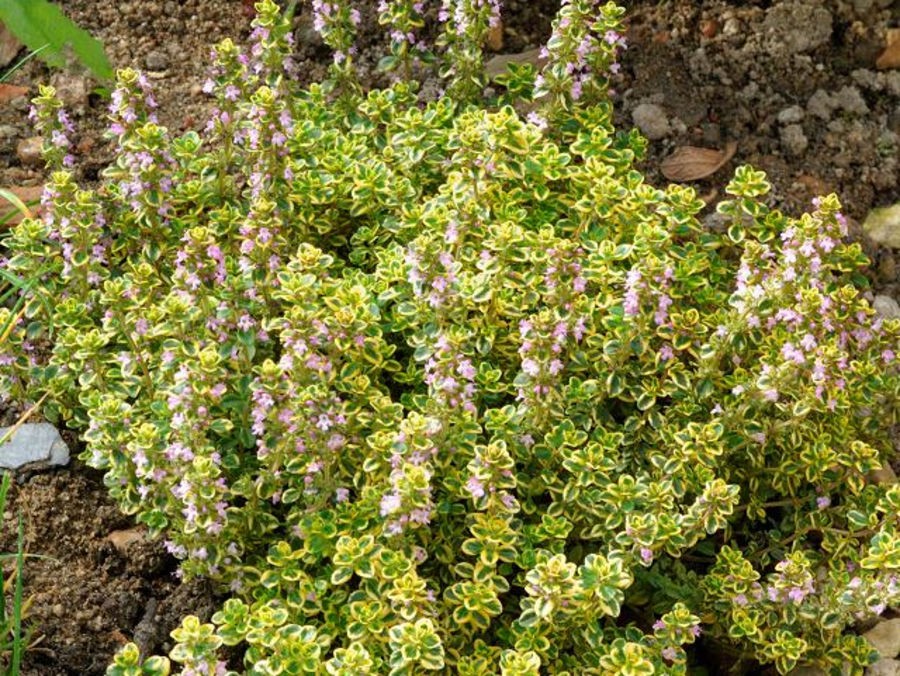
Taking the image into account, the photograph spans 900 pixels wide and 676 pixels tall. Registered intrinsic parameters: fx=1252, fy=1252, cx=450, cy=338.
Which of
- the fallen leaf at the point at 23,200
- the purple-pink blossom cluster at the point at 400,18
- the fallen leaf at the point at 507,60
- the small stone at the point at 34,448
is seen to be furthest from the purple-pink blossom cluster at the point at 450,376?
the fallen leaf at the point at 507,60

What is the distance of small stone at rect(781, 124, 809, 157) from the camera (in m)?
4.74

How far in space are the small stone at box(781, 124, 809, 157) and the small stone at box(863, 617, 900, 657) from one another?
6.26 ft

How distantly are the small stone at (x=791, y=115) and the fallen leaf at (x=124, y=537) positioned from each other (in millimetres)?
2837

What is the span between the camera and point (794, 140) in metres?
4.75

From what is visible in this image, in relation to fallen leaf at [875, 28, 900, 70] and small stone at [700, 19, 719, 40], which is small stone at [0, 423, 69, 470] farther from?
fallen leaf at [875, 28, 900, 70]

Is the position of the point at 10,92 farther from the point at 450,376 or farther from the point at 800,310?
the point at 800,310

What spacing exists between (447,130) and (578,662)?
1.71 metres

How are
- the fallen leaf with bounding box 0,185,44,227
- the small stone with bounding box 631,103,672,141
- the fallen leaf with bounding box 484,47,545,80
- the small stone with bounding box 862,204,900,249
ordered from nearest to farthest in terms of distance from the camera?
the fallen leaf with bounding box 0,185,44,227 < the small stone with bounding box 862,204,900,249 < the small stone with bounding box 631,103,672,141 < the fallen leaf with bounding box 484,47,545,80

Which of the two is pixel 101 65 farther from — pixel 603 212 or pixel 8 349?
pixel 603 212

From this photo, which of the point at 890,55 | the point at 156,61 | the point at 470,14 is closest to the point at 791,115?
the point at 890,55

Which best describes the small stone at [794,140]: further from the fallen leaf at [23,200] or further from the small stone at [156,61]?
the fallen leaf at [23,200]

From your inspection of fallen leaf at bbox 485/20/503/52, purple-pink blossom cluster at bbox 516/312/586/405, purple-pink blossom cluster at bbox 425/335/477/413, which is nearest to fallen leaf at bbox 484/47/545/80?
fallen leaf at bbox 485/20/503/52

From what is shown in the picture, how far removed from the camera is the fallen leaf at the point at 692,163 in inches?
183

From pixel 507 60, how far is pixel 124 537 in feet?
7.99
